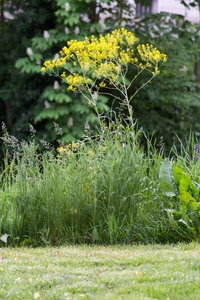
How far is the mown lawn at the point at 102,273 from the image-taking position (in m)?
2.85

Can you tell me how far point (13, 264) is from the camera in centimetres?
353

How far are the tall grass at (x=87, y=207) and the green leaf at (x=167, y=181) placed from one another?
149 mm

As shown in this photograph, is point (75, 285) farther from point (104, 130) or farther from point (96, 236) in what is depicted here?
point (104, 130)

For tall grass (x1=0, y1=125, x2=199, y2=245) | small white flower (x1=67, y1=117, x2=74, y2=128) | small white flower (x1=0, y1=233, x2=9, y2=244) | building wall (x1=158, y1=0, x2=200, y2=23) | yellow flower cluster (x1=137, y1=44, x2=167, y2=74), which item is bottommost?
small white flower (x1=67, y1=117, x2=74, y2=128)

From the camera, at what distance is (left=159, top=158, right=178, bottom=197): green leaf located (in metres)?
4.55

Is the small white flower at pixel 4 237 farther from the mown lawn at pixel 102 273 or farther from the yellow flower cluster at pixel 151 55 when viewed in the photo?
the yellow flower cluster at pixel 151 55

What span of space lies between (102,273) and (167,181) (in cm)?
163

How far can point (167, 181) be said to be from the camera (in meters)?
4.56

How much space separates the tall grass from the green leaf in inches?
5.9

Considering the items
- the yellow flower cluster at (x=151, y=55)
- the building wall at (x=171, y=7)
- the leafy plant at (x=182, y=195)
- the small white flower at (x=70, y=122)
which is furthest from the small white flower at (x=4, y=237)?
the building wall at (x=171, y=7)

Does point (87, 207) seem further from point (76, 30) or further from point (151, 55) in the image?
point (76, 30)

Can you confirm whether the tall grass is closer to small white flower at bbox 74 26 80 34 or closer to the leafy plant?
the leafy plant

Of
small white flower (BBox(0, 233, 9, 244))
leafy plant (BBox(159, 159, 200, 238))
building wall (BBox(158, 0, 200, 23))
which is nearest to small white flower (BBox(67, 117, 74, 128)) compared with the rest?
leafy plant (BBox(159, 159, 200, 238))

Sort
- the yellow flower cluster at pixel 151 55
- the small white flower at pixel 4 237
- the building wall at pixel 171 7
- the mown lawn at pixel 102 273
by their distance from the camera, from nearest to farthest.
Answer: the mown lawn at pixel 102 273 → the small white flower at pixel 4 237 → the yellow flower cluster at pixel 151 55 → the building wall at pixel 171 7
